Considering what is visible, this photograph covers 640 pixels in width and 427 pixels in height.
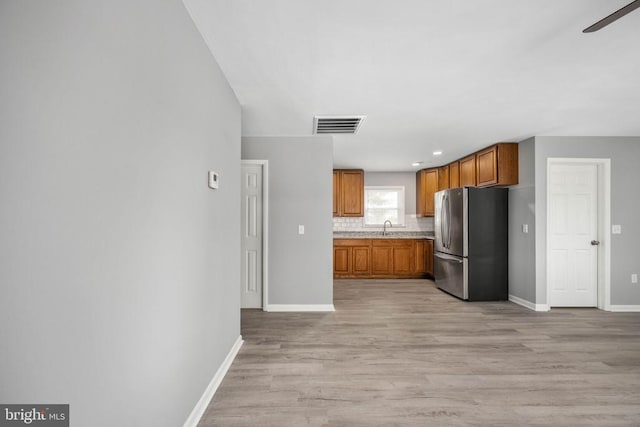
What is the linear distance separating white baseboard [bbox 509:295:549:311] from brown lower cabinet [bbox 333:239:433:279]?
1.95 meters

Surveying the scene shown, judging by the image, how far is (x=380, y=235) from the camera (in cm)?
722

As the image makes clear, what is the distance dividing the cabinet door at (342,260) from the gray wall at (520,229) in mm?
2911

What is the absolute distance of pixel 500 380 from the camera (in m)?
2.47

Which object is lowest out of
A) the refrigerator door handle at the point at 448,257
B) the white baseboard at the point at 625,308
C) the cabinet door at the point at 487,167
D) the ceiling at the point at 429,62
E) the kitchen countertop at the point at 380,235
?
the white baseboard at the point at 625,308

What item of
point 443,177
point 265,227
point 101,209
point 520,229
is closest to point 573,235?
point 520,229

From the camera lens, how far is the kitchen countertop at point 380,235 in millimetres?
6859

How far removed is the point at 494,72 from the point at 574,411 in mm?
2402

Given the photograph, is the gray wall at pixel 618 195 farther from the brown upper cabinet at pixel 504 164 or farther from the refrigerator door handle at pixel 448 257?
the refrigerator door handle at pixel 448 257

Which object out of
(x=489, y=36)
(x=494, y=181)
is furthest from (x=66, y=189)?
(x=494, y=181)

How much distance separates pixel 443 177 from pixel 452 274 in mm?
2167

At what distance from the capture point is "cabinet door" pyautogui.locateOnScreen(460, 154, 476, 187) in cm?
541

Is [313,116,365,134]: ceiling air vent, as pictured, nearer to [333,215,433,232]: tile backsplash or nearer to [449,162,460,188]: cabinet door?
[449,162,460,188]: cabinet door

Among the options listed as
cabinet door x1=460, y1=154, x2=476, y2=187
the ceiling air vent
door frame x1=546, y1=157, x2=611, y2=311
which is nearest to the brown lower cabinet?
cabinet door x1=460, y1=154, x2=476, y2=187

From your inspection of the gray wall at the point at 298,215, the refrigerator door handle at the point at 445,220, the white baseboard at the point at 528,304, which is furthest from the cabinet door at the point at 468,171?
the gray wall at the point at 298,215
